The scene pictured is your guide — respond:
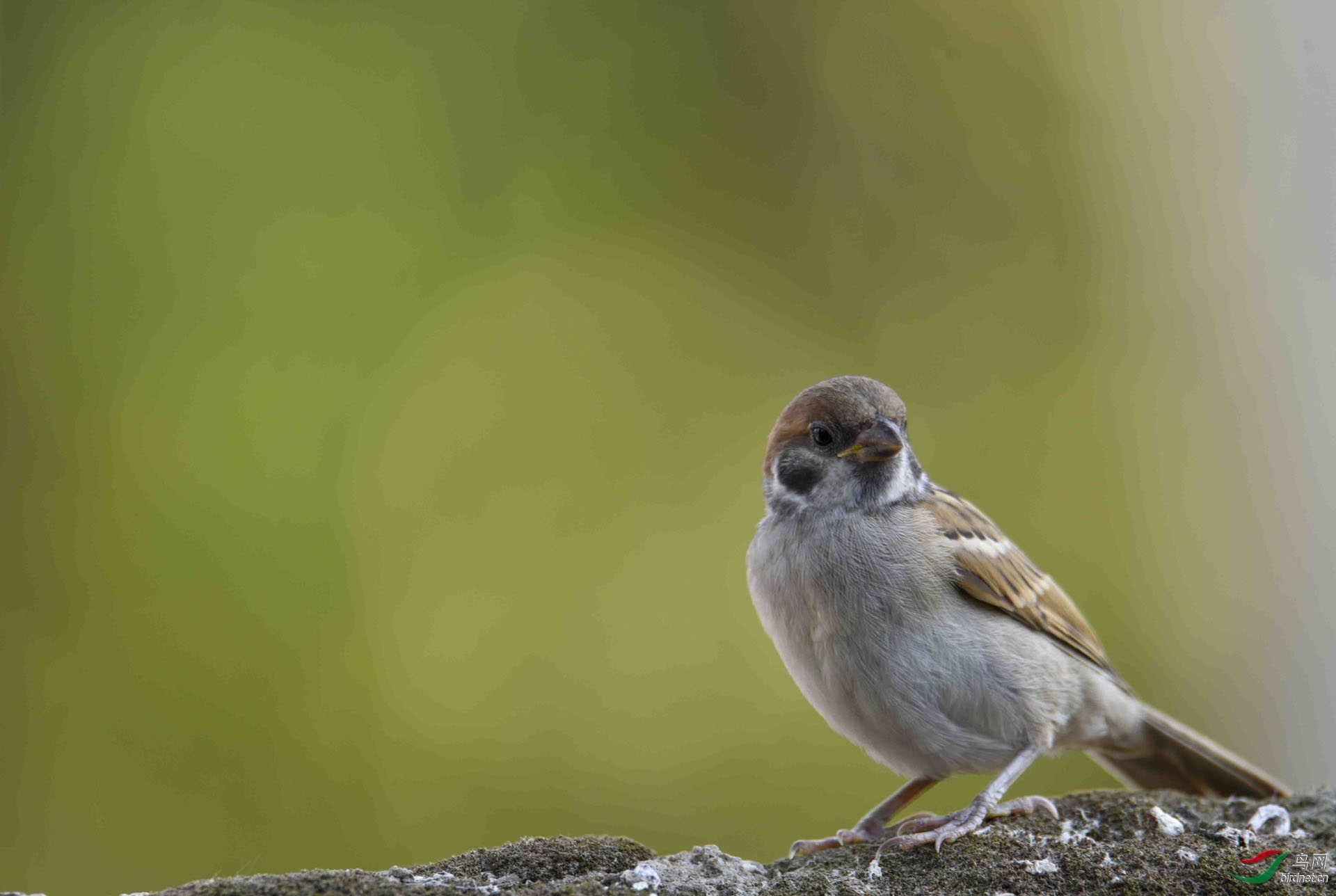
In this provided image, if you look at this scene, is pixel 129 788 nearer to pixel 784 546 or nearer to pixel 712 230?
pixel 784 546

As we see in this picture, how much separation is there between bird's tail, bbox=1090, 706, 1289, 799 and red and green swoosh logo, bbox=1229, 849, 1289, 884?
3.15 ft

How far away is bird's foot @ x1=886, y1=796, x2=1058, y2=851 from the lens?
2666 mm

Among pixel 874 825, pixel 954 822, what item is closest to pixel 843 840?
pixel 874 825

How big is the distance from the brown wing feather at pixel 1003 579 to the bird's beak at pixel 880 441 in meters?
0.27

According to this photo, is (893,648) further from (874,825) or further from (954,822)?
(874,825)

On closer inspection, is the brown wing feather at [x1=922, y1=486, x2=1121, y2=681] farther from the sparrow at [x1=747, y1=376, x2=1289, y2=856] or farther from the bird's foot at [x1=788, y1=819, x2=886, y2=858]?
the bird's foot at [x1=788, y1=819, x2=886, y2=858]

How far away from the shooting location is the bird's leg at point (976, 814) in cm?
267

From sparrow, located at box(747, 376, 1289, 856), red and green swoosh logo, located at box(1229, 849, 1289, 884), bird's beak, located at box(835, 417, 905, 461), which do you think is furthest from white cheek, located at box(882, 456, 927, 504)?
red and green swoosh logo, located at box(1229, 849, 1289, 884)

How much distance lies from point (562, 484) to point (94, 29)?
10.3ft

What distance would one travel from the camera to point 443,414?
5766mm

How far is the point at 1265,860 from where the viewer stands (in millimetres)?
2529

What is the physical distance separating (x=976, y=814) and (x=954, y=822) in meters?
0.07

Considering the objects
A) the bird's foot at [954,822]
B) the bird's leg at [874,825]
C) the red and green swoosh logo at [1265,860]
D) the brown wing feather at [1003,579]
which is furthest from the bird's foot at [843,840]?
the red and green swoosh logo at [1265,860]

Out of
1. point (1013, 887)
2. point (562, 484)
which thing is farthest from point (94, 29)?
point (1013, 887)
